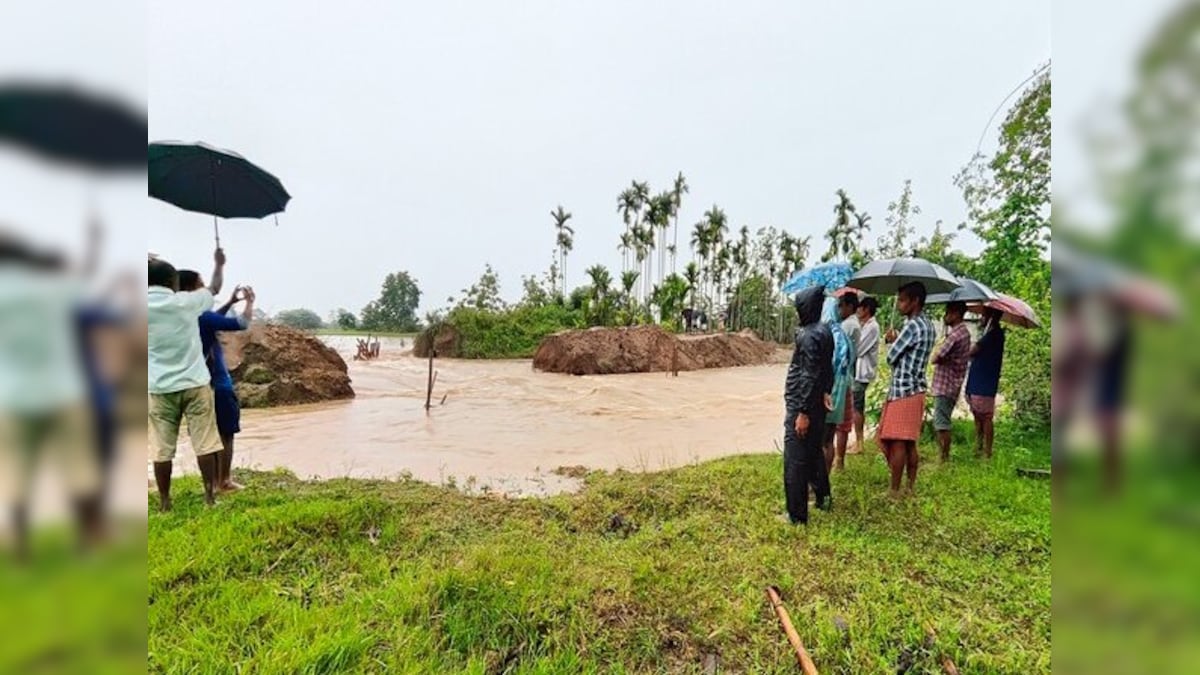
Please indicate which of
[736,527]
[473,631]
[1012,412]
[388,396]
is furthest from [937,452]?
[388,396]

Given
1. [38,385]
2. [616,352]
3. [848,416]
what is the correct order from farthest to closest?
[616,352] → [848,416] → [38,385]

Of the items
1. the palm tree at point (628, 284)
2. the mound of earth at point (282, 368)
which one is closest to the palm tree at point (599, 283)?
the palm tree at point (628, 284)

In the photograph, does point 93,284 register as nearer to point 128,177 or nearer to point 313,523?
point 128,177

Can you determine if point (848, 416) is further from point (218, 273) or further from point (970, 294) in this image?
point (218, 273)

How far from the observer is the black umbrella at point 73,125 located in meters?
0.62

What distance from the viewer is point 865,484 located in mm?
4988

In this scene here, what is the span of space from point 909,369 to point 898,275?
0.89 m

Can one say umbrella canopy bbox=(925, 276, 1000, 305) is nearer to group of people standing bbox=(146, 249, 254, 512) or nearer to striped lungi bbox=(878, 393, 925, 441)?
striped lungi bbox=(878, 393, 925, 441)

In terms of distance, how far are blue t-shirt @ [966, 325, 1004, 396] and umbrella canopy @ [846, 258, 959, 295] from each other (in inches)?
32.8

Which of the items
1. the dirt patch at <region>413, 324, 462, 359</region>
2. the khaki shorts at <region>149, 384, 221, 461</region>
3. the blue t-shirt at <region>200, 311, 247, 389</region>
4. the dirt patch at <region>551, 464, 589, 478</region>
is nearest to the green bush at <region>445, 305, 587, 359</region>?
the dirt patch at <region>413, 324, 462, 359</region>

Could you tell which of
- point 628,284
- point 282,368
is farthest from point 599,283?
point 282,368

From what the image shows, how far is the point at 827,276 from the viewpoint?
600 cm

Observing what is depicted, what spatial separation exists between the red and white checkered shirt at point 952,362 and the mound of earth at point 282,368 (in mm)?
12547

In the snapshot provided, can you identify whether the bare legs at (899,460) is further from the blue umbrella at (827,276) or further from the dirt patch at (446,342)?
the dirt patch at (446,342)
